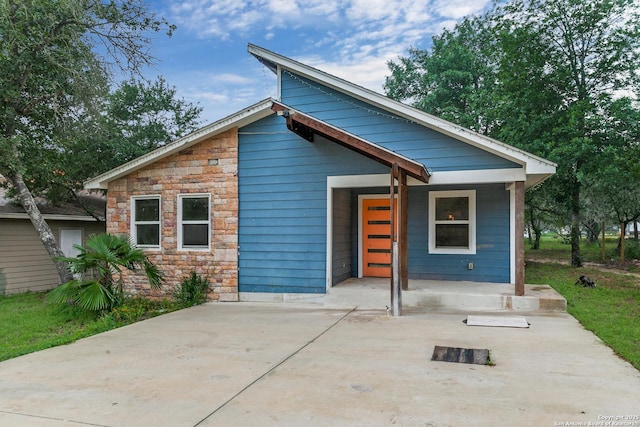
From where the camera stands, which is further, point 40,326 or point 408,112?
point 408,112

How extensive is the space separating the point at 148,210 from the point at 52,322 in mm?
3068

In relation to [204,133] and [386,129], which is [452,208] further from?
[204,133]

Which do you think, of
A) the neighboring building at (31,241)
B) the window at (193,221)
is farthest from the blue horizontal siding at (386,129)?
the neighboring building at (31,241)

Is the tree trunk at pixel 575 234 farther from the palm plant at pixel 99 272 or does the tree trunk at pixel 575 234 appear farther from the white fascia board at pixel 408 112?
the palm plant at pixel 99 272

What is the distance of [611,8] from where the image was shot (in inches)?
500

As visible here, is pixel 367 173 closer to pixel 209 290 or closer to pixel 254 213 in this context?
pixel 254 213

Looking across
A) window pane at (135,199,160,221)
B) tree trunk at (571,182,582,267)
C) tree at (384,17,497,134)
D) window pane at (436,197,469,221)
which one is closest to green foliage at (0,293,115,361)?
window pane at (135,199,160,221)

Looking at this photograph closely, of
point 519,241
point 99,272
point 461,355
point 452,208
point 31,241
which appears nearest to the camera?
point 461,355

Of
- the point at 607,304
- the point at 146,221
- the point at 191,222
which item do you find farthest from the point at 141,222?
the point at 607,304

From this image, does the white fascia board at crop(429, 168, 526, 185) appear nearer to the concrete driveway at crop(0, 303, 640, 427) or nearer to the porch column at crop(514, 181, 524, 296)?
the porch column at crop(514, 181, 524, 296)

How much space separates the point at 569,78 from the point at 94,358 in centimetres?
1549

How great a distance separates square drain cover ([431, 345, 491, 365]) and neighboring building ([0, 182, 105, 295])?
11.5 metres

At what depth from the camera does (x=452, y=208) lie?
28.8 ft

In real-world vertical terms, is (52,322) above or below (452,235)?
below
